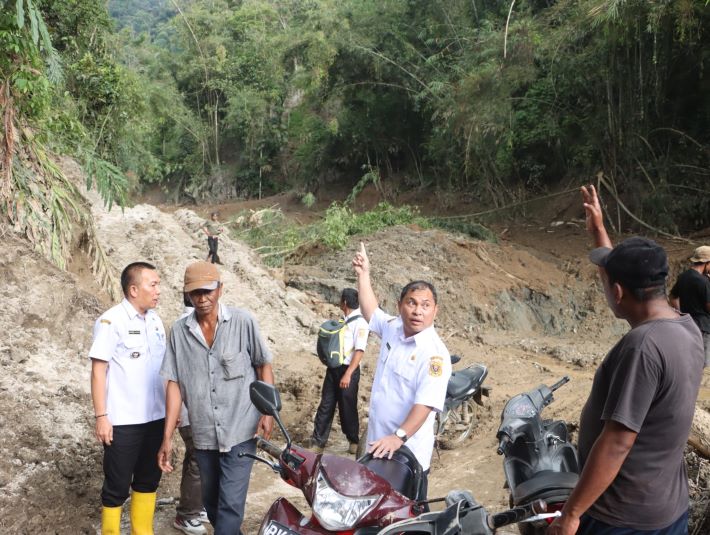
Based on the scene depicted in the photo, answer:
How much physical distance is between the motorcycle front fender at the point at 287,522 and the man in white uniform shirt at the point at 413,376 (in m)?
0.82

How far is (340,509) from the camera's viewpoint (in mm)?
2510

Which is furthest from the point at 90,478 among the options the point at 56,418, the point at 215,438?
the point at 215,438

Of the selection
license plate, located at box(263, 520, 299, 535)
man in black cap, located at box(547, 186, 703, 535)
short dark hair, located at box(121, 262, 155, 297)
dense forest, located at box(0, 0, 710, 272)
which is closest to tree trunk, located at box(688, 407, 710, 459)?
man in black cap, located at box(547, 186, 703, 535)

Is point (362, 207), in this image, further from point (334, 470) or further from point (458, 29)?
point (334, 470)

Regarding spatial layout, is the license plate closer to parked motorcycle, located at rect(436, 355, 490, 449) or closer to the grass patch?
parked motorcycle, located at rect(436, 355, 490, 449)

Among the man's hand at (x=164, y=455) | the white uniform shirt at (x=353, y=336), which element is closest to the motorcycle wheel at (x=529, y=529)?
the man's hand at (x=164, y=455)

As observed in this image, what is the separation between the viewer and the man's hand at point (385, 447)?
3051 mm

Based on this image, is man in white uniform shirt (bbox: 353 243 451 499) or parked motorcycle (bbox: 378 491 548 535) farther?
man in white uniform shirt (bbox: 353 243 451 499)

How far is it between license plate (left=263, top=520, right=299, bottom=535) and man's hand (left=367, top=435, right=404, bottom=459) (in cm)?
55

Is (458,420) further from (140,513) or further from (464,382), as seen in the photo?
(140,513)

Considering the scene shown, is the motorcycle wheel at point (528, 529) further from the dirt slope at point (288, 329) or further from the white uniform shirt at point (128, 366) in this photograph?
the white uniform shirt at point (128, 366)

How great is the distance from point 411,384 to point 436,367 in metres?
0.16

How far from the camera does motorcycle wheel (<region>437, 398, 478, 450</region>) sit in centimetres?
669

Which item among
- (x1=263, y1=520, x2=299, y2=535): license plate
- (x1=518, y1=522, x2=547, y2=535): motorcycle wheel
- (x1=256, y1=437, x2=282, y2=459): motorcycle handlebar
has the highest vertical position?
(x1=256, y1=437, x2=282, y2=459): motorcycle handlebar
